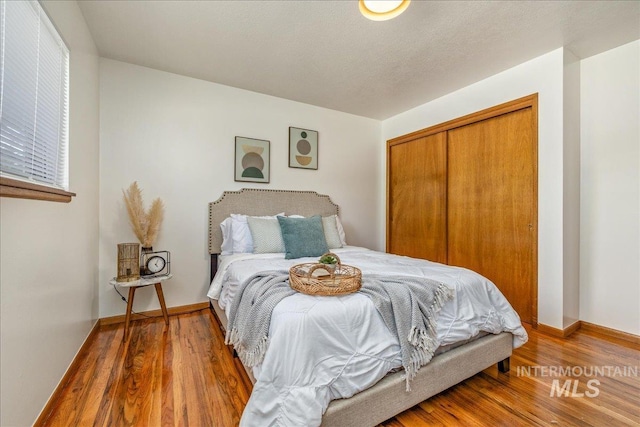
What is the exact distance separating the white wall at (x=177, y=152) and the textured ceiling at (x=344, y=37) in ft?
0.71

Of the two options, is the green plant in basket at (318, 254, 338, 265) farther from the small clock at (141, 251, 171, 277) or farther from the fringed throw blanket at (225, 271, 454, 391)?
the small clock at (141, 251, 171, 277)

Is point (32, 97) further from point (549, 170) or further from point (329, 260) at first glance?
point (549, 170)

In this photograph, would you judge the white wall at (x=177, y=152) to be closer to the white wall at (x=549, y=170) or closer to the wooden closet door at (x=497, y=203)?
the wooden closet door at (x=497, y=203)

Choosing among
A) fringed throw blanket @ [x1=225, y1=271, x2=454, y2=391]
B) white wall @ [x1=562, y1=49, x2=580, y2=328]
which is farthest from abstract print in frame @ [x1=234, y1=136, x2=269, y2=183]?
white wall @ [x1=562, y1=49, x2=580, y2=328]

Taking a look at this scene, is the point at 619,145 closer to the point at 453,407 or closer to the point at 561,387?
the point at 561,387

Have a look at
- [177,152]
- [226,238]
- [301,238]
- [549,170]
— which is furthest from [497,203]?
[177,152]

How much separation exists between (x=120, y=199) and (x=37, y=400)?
175cm

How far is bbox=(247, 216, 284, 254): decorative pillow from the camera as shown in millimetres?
2596

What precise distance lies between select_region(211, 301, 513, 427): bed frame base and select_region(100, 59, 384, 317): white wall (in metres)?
1.84

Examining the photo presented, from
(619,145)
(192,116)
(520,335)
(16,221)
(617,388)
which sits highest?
(192,116)

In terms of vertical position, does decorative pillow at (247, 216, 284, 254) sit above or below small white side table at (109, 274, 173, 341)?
above

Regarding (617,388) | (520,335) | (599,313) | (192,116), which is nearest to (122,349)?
(192,116)

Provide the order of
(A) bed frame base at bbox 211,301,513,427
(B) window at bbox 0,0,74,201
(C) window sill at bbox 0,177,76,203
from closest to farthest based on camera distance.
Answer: (C) window sill at bbox 0,177,76,203, (B) window at bbox 0,0,74,201, (A) bed frame base at bbox 211,301,513,427

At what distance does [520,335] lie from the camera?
1.75 metres
